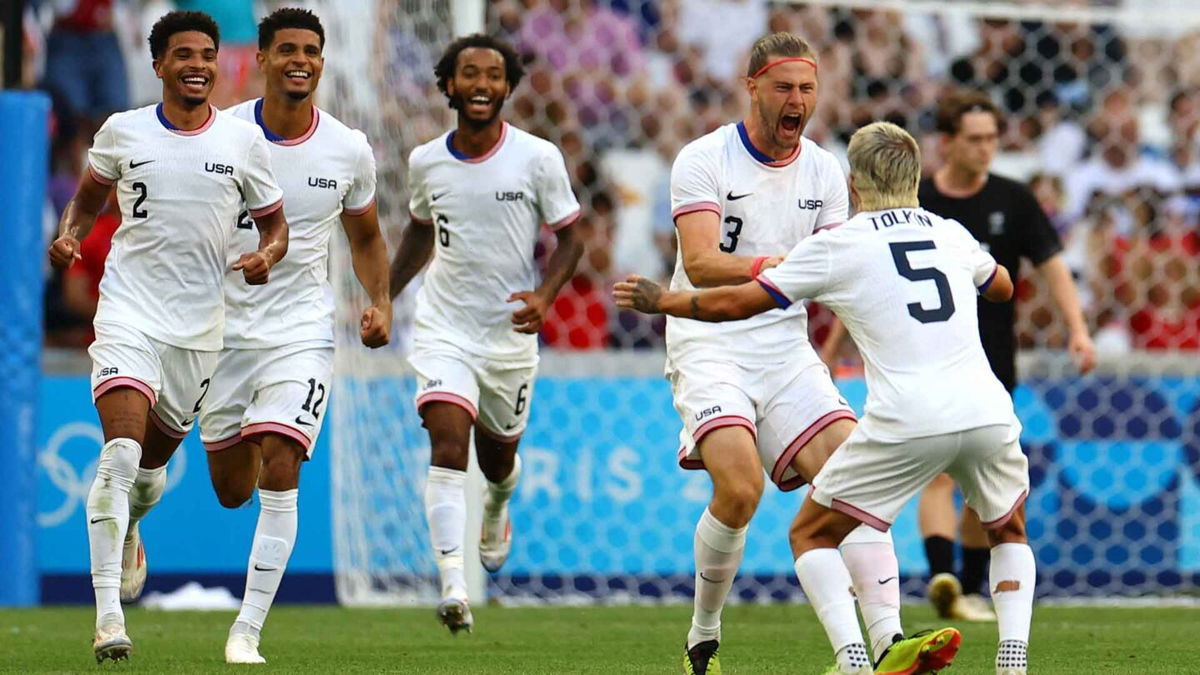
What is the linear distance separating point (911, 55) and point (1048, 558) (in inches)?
155

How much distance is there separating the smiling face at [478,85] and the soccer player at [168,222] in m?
1.42

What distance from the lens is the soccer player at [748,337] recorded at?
20.7 ft

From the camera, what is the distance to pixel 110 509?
6590mm

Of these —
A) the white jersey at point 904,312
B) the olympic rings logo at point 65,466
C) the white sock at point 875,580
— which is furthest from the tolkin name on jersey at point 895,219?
the olympic rings logo at point 65,466

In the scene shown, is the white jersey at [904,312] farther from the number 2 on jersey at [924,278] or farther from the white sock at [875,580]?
the white sock at [875,580]

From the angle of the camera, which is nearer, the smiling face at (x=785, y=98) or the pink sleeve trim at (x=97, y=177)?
the smiling face at (x=785, y=98)

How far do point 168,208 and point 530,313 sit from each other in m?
1.77

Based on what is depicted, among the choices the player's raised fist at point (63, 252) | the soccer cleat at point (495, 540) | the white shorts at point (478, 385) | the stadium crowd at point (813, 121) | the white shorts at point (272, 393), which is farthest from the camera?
the stadium crowd at point (813, 121)

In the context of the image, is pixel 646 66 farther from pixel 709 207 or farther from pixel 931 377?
pixel 931 377

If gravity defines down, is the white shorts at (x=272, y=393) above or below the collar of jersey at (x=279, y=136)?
below

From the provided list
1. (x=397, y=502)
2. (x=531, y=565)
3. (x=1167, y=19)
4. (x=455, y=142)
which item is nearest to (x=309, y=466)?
(x=397, y=502)

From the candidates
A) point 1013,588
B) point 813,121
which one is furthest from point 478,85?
point 813,121

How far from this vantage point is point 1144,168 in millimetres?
13508

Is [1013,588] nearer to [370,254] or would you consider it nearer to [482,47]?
[370,254]
